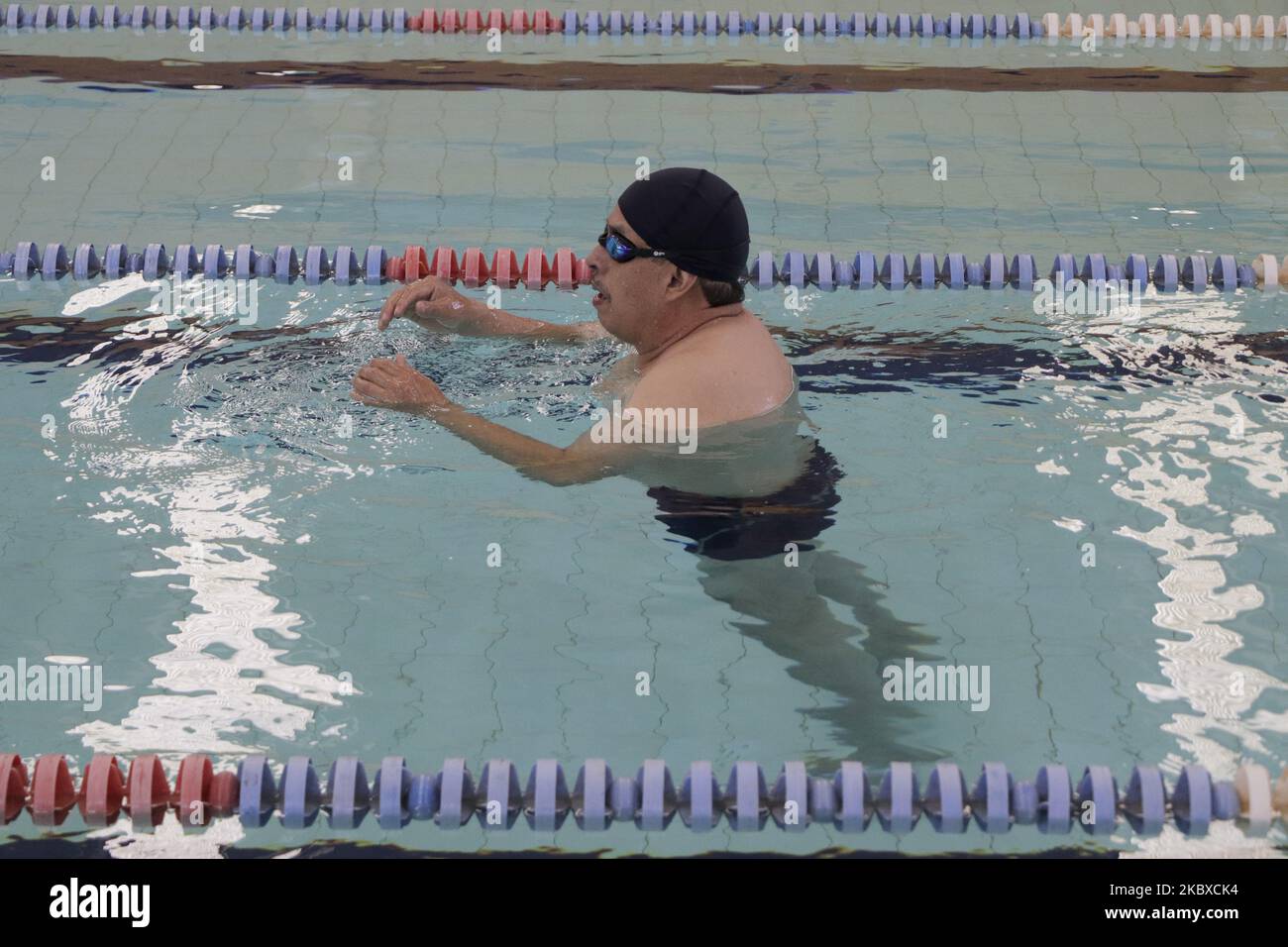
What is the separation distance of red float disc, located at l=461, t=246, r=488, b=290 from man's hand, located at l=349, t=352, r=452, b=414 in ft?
5.77

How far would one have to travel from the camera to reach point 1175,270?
16.0ft

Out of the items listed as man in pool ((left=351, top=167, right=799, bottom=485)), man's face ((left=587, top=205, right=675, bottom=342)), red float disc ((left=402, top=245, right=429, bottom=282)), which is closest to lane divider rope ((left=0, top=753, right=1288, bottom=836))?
man in pool ((left=351, top=167, right=799, bottom=485))

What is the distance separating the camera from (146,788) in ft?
8.11

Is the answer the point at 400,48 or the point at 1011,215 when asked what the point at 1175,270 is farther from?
the point at 400,48

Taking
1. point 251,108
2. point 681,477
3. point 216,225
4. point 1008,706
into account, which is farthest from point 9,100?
point 1008,706

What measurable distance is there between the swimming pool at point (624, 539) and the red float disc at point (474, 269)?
0.18m

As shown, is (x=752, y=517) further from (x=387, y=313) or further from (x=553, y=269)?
(x=553, y=269)

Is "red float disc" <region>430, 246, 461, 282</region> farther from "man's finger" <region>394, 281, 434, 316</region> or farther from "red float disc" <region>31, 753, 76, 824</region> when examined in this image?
"red float disc" <region>31, 753, 76, 824</region>

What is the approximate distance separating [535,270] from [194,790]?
267cm

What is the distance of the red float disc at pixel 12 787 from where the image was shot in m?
2.45

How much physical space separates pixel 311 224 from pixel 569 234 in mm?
888

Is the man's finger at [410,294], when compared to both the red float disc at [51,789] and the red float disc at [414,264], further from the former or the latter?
the red float disc at [51,789]

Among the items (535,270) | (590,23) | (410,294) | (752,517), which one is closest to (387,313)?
(410,294)
